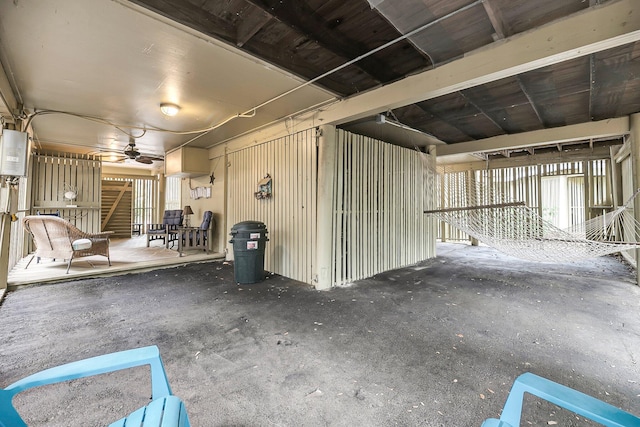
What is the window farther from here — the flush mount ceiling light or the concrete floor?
the flush mount ceiling light

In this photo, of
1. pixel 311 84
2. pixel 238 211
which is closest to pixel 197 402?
pixel 311 84

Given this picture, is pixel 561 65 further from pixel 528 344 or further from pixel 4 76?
pixel 4 76

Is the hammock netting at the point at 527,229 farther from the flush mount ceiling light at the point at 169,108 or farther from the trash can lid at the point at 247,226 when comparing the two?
the flush mount ceiling light at the point at 169,108

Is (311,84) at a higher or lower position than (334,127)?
higher

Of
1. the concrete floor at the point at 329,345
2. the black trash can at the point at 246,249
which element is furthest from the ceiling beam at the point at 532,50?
the black trash can at the point at 246,249

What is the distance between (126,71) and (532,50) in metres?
4.08

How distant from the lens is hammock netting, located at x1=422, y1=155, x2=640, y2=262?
3.68 metres

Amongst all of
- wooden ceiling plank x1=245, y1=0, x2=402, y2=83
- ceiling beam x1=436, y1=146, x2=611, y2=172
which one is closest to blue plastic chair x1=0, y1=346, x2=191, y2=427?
wooden ceiling plank x1=245, y1=0, x2=402, y2=83

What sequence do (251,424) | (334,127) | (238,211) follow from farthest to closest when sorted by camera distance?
(238,211), (334,127), (251,424)

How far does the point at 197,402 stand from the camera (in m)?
1.65

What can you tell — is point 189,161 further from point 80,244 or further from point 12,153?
point 12,153

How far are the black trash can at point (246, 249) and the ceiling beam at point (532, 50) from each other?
2.63 m

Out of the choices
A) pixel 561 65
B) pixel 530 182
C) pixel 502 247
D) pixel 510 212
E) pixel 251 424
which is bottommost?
pixel 251 424

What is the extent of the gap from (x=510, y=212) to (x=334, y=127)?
3.93m
